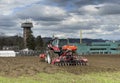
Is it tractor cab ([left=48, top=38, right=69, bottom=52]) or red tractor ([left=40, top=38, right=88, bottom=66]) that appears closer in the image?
red tractor ([left=40, top=38, right=88, bottom=66])

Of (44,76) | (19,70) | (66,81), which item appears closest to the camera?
(66,81)

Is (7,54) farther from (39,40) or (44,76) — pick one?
(39,40)

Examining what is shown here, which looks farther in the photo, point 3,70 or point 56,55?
point 56,55

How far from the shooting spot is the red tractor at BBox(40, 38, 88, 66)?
2639 cm

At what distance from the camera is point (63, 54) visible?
88.5 feet

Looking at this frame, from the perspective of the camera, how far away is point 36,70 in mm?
21703

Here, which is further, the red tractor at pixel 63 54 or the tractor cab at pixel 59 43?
the tractor cab at pixel 59 43

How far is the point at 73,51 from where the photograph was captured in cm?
2655

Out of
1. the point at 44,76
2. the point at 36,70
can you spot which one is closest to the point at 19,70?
the point at 36,70

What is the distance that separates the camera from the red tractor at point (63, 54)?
26391 mm

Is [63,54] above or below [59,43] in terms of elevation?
below

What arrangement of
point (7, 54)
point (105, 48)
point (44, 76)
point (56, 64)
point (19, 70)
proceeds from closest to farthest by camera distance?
point (44, 76)
point (19, 70)
point (56, 64)
point (7, 54)
point (105, 48)

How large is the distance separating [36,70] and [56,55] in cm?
696

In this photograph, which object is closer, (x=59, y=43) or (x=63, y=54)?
(x=63, y=54)
